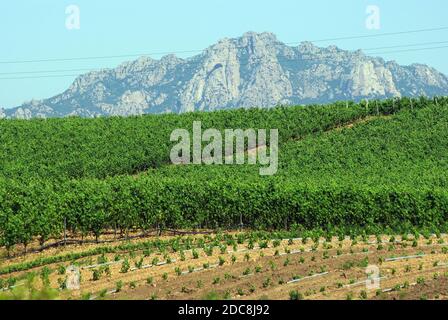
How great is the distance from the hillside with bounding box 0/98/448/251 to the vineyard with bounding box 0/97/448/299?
0.33 feet

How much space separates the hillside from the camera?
138ft

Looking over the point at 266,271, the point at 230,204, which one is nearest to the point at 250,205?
the point at 230,204

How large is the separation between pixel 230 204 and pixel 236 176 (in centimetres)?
1416

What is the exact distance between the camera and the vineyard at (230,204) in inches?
1070

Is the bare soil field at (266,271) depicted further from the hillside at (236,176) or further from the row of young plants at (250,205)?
the row of young plants at (250,205)

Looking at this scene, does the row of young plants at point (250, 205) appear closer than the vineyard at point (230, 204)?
No

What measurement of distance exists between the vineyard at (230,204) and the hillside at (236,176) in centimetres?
10

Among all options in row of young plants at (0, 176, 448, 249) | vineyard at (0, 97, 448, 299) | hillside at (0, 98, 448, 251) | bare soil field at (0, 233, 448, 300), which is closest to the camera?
bare soil field at (0, 233, 448, 300)

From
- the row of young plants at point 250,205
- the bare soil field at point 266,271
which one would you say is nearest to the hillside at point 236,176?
the row of young plants at point 250,205

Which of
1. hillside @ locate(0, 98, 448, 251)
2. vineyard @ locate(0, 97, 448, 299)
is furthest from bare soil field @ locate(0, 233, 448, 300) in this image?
hillside @ locate(0, 98, 448, 251)

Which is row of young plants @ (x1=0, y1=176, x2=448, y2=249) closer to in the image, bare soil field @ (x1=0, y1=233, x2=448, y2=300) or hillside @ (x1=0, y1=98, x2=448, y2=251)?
hillside @ (x1=0, y1=98, x2=448, y2=251)

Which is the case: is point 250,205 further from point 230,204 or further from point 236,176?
point 236,176

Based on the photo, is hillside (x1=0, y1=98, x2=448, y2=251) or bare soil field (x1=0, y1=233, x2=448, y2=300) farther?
hillside (x1=0, y1=98, x2=448, y2=251)
